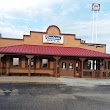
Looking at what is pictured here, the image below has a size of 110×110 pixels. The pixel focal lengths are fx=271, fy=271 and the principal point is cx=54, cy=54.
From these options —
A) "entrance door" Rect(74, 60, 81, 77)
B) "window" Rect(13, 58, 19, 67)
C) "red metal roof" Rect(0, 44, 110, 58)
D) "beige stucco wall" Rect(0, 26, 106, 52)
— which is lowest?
"entrance door" Rect(74, 60, 81, 77)

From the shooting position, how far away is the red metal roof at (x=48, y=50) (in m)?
31.8

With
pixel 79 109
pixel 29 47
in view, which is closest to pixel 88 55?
pixel 29 47

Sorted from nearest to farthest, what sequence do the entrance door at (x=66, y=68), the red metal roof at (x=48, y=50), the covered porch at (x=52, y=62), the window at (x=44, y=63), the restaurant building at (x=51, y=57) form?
the red metal roof at (x=48, y=50) < the covered porch at (x=52, y=62) < the restaurant building at (x=51, y=57) < the window at (x=44, y=63) < the entrance door at (x=66, y=68)

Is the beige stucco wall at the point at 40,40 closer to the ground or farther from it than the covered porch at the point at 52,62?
farther from it

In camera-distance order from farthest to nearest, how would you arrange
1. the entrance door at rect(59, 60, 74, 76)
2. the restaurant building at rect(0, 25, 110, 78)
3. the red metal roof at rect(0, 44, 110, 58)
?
the entrance door at rect(59, 60, 74, 76)
the restaurant building at rect(0, 25, 110, 78)
the red metal roof at rect(0, 44, 110, 58)

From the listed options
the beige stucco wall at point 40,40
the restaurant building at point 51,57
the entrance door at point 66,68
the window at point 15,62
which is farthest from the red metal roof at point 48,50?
the entrance door at point 66,68

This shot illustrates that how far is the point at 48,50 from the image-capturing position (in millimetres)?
33469

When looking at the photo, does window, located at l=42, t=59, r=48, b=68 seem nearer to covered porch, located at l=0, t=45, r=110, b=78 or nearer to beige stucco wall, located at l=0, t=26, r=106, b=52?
covered porch, located at l=0, t=45, r=110, b=78

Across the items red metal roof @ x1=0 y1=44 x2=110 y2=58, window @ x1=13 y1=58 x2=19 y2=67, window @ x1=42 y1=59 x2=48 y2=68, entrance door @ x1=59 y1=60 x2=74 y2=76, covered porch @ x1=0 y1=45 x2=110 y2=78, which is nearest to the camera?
red metal roof @ x1=0 y1=44 x2=110 y2=58

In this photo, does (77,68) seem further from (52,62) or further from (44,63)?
(44,63)

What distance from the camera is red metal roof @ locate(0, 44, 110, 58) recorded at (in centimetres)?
3177

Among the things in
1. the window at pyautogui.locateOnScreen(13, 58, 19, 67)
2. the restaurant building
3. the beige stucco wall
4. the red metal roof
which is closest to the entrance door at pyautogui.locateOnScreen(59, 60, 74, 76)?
the restaurant building

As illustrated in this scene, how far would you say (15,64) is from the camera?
33812 millimetres

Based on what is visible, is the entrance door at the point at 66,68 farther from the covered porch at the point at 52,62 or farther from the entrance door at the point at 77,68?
the entrance door at the point at 77,68
